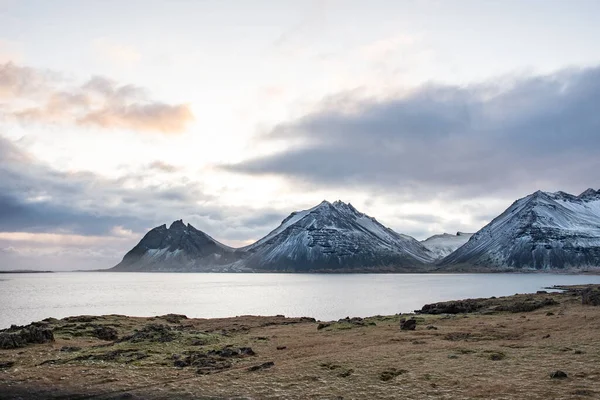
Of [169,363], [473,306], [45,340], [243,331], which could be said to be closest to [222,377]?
[169,363]

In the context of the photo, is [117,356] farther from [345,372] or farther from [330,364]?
[345,372]

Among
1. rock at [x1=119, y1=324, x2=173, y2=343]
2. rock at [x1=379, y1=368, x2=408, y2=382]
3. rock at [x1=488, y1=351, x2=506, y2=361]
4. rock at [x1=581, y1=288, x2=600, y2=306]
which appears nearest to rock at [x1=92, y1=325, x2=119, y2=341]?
rock at [x1=119, y1=324, x2=173, y2=343]

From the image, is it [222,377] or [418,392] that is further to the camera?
[222,377]

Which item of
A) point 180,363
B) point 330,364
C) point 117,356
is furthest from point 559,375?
point 117,356

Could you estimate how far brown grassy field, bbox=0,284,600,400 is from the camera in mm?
27391

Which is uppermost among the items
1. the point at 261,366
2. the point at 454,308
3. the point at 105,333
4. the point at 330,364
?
the point at 330,364

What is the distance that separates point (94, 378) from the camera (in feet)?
107

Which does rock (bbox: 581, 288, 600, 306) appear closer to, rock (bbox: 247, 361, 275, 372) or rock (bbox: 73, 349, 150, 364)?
rock (bbox: 247, 361, 275, 372)

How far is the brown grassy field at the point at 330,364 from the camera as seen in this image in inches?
1078

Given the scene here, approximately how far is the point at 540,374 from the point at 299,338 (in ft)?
91.1

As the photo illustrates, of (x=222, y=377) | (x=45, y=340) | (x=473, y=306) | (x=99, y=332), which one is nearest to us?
(x=222, y=377)

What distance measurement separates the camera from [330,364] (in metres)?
34.2

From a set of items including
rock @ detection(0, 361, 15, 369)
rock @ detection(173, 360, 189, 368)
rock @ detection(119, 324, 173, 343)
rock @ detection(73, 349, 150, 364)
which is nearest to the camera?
rock @ detection(173, 360, 189, 368)

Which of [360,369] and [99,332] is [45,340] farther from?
[360,369]
